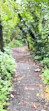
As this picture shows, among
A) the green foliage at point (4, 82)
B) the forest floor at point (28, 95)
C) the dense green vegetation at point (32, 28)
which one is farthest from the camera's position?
the dense green vegetation at point (32, 28)

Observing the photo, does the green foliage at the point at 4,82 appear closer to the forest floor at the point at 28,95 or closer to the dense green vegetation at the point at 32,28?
the dense green vegetation at the point at 32,28

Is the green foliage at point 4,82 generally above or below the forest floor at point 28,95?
above

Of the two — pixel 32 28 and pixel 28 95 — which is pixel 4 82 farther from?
pixel 32 28

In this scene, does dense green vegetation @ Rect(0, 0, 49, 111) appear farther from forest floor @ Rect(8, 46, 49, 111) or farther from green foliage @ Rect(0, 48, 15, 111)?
forest floor @ Rect(8, 46, 49, 111)

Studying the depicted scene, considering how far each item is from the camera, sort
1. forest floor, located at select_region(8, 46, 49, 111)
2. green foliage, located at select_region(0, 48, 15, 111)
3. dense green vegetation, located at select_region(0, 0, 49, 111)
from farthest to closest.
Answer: dense green vegetation, located at select_region(0, 0, 49, 111)
forest floor, located at select_region(8, 46, 49, 111)
green foliage, located at select_region(0, 48, 15, 111)

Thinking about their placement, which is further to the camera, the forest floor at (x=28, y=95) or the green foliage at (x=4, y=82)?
the forest floor at (x=28, y=95)

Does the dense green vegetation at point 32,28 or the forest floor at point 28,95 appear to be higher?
the dense green vegetation at point 32,28

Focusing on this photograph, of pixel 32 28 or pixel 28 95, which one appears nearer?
pixel 28 95

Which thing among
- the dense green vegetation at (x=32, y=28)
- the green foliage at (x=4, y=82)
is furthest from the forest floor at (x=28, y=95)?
the dense green vegetation at (x=32, y=28)

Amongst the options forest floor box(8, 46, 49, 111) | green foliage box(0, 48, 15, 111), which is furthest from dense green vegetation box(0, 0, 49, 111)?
forest floor box(8, 46, 49, 111)

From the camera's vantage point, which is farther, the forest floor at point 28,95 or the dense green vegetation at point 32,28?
the dense green vegetation at point 32,28

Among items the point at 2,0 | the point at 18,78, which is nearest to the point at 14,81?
the point at 18,78

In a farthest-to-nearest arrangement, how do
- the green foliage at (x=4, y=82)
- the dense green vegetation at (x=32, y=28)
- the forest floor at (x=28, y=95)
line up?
the dense green vegetation at (x=32, y=28) < the forest floor at (x=28, y=95) < the green foliage at (x=4, y=82)

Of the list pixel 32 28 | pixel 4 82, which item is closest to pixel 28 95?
pixel 4 82
